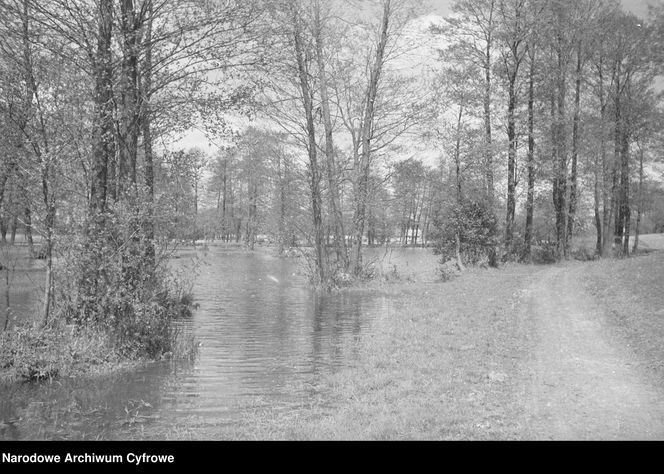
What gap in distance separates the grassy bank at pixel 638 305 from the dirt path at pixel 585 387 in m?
0.23

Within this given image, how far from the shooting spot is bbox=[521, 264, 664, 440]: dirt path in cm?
573

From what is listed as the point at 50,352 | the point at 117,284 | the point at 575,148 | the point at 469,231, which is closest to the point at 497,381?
the point at 117,284

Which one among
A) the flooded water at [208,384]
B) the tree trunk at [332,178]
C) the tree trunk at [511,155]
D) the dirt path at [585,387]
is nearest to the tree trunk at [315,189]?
the tree trunk at [332,178]

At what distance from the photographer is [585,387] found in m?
7.17

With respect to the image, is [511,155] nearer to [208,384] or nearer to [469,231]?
[469,231]

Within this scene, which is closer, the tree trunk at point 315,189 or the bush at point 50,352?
the bush at point 50,352

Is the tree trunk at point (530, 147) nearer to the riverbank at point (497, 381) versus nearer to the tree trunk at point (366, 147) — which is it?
the tree trunk at point (366, 147)

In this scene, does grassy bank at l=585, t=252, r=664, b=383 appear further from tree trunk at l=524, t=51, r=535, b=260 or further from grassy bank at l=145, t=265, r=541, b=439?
tree trunk at l=524, t=51, r=535, b=260

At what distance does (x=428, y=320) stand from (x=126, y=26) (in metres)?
9.16

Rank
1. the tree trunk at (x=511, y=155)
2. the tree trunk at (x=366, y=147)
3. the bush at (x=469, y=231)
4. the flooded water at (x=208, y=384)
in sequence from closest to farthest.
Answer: the flooded water at (x=208, y=384), the tree trunk at (x=366, y=147), the bush at (x=469, y=231), the tree trunk at (x=511, y=155)

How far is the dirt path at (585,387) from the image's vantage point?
18.8ft

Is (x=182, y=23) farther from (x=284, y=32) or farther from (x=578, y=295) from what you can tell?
(x=578, y=295)

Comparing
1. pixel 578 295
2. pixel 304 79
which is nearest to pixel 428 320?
pixel 578 295

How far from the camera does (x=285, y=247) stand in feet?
87.7
